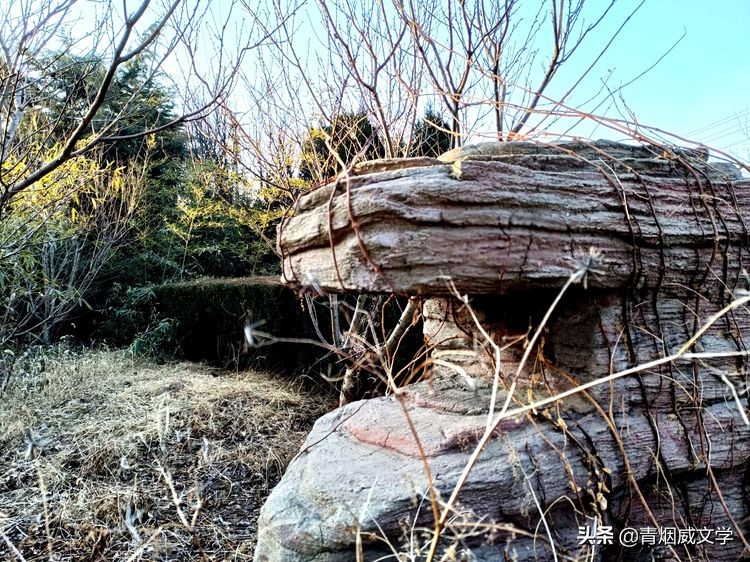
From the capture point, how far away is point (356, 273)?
1502mm

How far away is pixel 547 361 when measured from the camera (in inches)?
69.0

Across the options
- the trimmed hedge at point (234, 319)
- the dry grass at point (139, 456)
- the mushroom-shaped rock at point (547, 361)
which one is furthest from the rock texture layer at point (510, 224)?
the trimmed hedge at point (234, 319)

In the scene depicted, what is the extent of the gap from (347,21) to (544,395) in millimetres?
2790

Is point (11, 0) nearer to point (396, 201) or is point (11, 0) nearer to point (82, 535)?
point (396, 201)

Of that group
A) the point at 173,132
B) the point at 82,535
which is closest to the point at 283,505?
the point at 82,535

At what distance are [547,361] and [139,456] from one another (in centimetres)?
293

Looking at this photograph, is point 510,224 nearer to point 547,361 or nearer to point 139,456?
point 547,361

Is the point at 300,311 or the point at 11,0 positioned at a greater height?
the point at 11,0

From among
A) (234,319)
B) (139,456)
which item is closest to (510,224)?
(139,456)

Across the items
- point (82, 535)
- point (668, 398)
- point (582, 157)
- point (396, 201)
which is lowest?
point (82, 535)

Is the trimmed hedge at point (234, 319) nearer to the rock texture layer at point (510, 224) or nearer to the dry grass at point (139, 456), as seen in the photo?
the dry grass at point (139, 456)

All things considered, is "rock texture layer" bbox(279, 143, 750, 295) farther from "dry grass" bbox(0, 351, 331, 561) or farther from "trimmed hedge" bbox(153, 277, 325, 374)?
"trimmed hedge" bbox(153, 277, 325, 374)

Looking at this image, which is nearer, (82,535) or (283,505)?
(283,505)

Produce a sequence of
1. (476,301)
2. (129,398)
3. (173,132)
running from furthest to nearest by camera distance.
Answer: (173,132) < (129,398) < (476,301)
